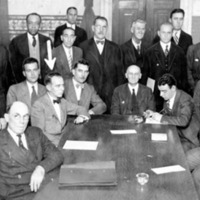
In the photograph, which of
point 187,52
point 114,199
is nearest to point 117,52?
point 187,52

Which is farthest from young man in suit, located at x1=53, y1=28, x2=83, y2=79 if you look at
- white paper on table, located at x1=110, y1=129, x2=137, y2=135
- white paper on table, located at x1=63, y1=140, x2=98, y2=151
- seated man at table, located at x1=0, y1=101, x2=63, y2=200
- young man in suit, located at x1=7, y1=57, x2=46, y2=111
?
seated man at table, located at x1=0, y1=101, x2=63, y2=200

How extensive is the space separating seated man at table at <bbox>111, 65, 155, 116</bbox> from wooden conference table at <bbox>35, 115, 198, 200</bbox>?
399 mm

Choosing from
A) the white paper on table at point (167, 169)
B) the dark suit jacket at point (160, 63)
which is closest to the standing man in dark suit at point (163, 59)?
the dark suit jacket at point (160, 63)

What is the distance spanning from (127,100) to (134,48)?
0.93 m

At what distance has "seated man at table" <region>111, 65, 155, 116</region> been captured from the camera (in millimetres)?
4445

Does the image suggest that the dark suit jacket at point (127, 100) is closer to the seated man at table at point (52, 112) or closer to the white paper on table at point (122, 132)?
the seated man at table at point (52, 112)

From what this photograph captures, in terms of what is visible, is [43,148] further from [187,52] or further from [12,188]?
[187,52]

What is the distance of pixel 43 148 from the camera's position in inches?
116

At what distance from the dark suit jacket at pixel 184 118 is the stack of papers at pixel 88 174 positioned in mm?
1438

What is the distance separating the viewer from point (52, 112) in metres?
3.71

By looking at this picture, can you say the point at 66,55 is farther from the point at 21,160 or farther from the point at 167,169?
the point at 167,169

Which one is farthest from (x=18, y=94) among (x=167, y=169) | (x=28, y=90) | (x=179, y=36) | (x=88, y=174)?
(x=179, y=36)

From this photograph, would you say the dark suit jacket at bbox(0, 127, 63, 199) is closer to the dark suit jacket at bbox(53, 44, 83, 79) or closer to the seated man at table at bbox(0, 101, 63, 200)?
the seated man at table at bbox(0, 101, 63, 200)

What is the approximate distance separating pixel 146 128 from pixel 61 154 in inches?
42.1
